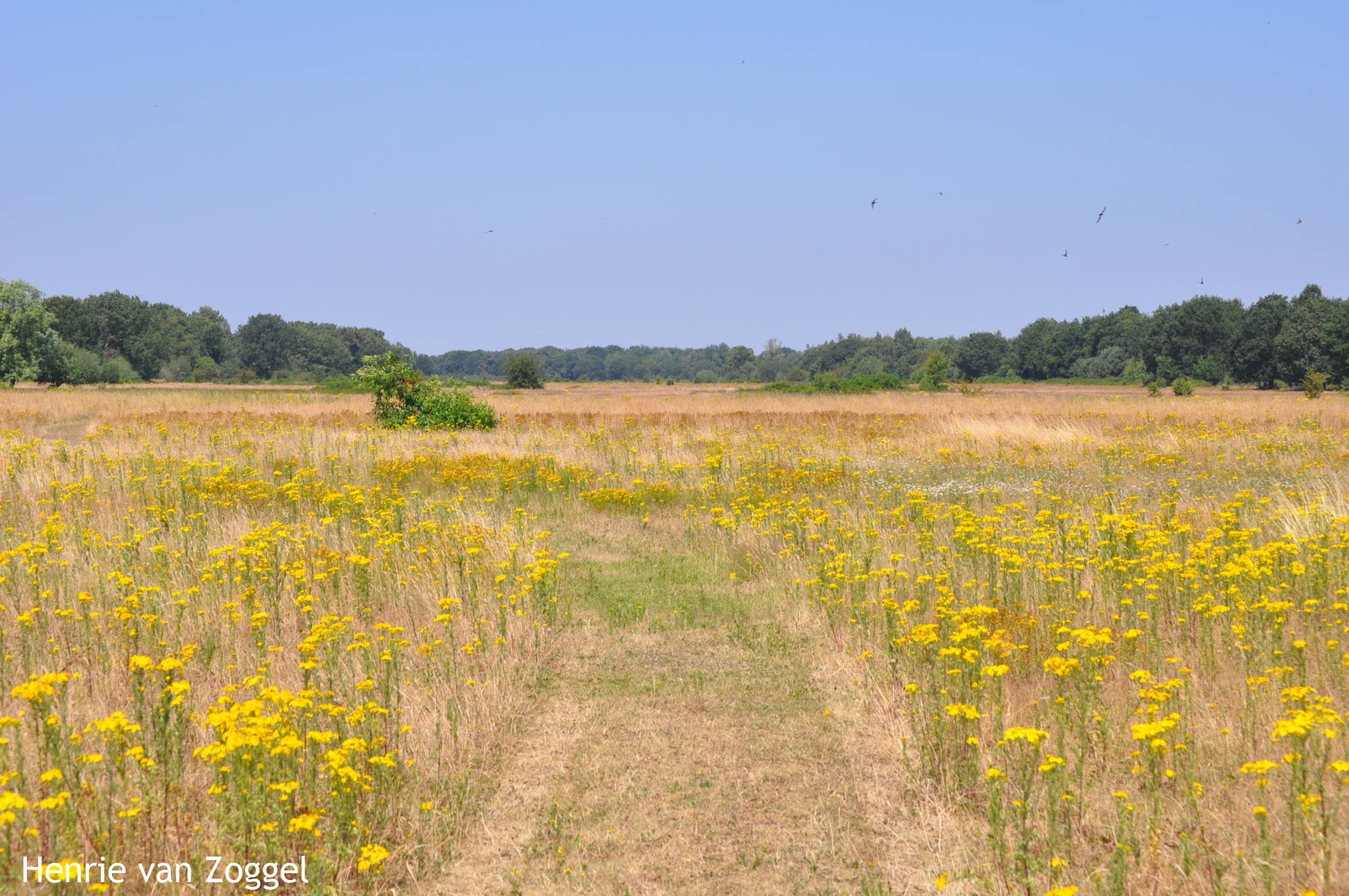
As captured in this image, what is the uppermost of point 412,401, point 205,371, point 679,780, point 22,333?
point 22,333

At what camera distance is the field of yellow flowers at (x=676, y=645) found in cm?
381

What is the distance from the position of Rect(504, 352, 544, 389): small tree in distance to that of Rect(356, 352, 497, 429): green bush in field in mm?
Answer: 38697

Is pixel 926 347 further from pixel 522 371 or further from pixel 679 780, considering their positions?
pixel 679 780

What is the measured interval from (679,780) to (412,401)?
20.3m

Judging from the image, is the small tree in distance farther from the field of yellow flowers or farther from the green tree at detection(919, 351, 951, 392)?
the field of yellow flowers

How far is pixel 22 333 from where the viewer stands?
199 ft

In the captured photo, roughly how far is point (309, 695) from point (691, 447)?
14.0 metres

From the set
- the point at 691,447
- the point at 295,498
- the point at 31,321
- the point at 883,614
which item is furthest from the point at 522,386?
the point at 883,614

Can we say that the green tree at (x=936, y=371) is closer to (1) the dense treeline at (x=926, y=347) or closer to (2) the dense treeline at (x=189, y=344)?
(1) the dense treeline at (x=926, y=347)

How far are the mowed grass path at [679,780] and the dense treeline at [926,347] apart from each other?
19.0m

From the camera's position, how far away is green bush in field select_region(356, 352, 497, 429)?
910 inches

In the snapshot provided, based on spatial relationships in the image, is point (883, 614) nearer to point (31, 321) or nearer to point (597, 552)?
point (597, 552)

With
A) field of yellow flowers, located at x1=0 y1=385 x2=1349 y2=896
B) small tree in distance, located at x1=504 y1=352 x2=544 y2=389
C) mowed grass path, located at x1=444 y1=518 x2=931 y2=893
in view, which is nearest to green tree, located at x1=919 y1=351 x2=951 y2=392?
small tree in distance, located at x1=504 y1=352 x2=544 y2=389

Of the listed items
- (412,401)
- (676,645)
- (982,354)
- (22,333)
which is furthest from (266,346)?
(676,645)
